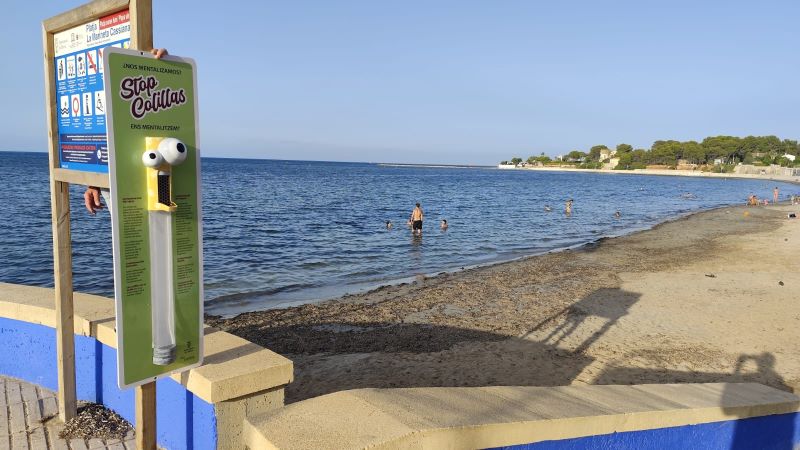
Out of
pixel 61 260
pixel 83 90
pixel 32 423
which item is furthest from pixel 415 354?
pixel 83 90

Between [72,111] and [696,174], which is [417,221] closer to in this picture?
[72,111]

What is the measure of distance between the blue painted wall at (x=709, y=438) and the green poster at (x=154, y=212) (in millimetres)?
1875

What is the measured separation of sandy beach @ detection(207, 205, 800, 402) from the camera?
24.8ft

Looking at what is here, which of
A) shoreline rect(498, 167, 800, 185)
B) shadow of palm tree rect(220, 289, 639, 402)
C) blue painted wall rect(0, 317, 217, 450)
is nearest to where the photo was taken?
blue painted wall rect(0, 317, 217, 450)

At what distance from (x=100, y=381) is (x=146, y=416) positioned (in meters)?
1.29

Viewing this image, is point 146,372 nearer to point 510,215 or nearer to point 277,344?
point 277,344

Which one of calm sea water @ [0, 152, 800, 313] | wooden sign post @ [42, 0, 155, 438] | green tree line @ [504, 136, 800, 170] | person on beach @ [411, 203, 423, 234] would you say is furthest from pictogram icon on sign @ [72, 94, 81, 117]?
green tree line @ [504, 136, 800, 170]

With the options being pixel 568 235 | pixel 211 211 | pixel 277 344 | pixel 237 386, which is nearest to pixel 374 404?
pixel 237 386

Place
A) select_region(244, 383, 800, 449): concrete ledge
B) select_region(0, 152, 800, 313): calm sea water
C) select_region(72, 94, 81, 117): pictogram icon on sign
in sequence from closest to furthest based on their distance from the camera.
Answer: select_region(244, 383, 800, 449): concrete ledge, select_region(72, 94, 81, 117): pictogram icon on sign, select_region(0, 152, 800, 313): calm sea water

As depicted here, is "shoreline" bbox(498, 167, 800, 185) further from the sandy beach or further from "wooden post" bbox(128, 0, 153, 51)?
"wooden post" bbox(128, 0, 153, 51)

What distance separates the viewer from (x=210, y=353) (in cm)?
328

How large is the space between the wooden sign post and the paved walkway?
0.17 m

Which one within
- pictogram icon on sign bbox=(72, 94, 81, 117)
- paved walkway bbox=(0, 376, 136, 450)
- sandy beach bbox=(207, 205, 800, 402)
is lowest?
sandy beach bbox=(207, 205, 800, 402)

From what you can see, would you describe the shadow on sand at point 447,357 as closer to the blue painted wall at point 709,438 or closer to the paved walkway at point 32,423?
the paved walkway at point 32,423
